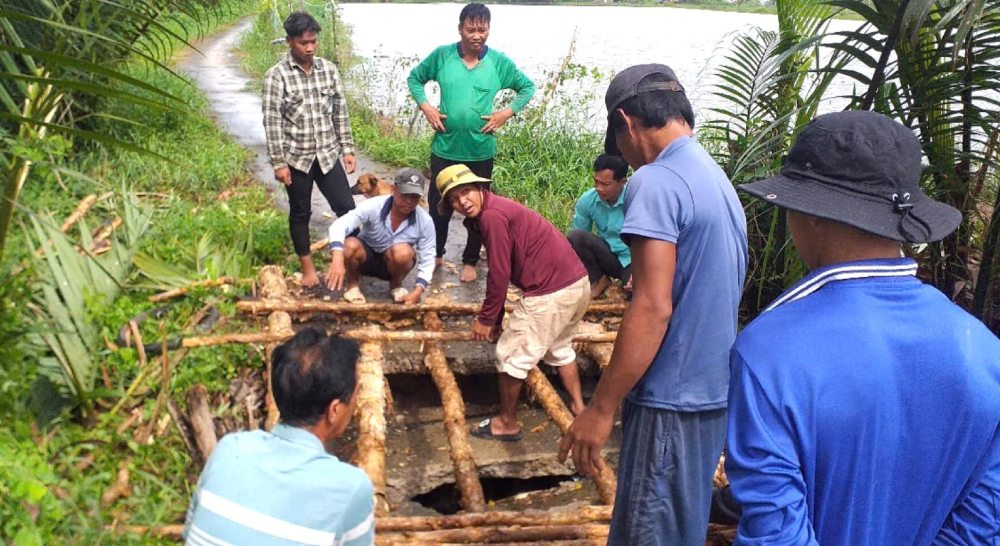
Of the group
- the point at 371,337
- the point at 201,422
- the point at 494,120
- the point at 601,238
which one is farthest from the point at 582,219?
the point at 201,422

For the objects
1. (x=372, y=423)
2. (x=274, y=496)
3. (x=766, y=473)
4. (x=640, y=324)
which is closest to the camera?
(x=766, y=473)

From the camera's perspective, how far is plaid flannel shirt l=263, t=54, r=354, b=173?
5.04 m

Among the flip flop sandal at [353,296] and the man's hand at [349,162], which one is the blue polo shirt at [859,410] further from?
the man's hand at [349,162]

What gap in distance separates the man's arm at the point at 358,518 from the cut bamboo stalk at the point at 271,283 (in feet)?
10.5

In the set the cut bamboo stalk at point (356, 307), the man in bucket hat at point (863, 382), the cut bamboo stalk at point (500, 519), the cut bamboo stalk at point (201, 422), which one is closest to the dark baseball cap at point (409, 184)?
the cut bamboo stalk at point (356, 307)

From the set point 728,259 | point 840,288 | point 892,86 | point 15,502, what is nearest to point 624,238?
point 728,259

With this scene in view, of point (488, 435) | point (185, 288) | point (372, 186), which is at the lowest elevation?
point (488, 435)

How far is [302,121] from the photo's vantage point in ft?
16.7

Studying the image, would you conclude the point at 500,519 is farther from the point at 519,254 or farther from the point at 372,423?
the point at 519,254

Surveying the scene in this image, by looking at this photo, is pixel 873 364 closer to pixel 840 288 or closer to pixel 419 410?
pixel 840 288

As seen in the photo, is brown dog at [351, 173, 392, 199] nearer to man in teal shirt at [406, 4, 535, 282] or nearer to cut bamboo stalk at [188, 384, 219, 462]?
man in teal shirt at [406, 4, 535, 282]

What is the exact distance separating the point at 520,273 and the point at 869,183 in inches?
102

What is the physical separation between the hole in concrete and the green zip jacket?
7.21 feet

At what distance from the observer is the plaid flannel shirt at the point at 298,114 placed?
5.04m
